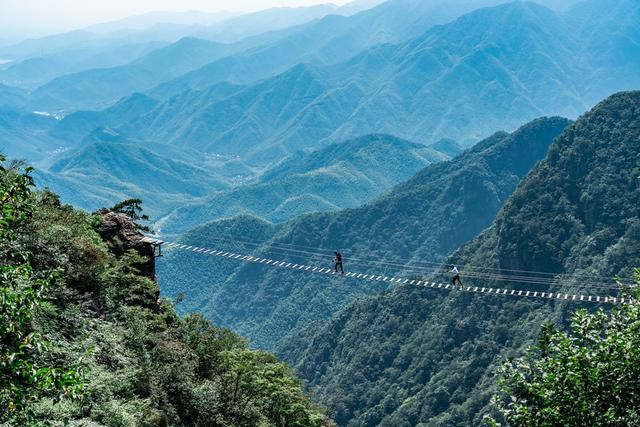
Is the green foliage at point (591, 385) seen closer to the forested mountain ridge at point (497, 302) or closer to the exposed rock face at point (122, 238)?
the exposed rock face at point (122, 238)

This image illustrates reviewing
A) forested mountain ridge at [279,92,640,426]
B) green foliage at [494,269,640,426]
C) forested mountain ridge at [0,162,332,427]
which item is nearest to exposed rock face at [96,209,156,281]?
forested mountain ridge at [0,162,332,427]

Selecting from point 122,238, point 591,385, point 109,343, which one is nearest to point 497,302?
point 122,238

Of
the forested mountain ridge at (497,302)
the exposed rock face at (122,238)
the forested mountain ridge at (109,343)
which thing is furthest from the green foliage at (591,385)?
the forested mountain ridge at (497,302)

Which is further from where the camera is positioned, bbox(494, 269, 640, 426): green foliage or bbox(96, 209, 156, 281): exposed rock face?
bbox(96, 209, 156, 281): exposed rock face

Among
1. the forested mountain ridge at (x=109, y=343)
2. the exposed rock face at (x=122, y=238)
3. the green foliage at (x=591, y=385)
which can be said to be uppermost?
the exposed rock face at (x=122, y=238)

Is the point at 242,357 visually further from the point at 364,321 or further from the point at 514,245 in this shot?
the point at 364,321

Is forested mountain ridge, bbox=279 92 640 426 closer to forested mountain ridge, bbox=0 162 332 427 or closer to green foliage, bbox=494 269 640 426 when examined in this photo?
forested mountain ridge, bbox=0 162 332 427

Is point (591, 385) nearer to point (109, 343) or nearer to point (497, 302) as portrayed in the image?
point (109, 343)
